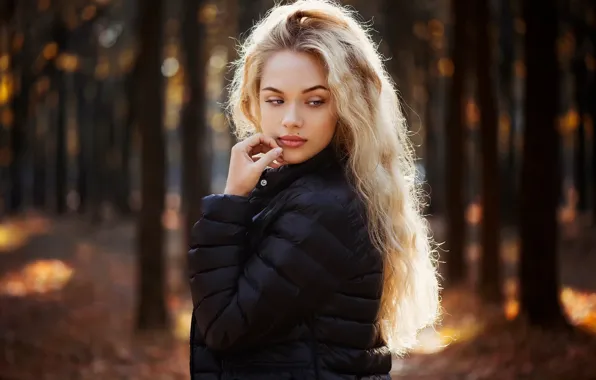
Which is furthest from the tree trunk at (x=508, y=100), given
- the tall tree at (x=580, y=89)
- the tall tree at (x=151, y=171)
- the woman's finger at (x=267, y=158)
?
the woman's finger at (x=267, y=158)

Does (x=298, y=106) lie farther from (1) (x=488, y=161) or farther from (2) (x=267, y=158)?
(1) (x=488, y=161)

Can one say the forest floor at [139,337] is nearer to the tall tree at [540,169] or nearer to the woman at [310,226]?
the tall tree at [540,169]

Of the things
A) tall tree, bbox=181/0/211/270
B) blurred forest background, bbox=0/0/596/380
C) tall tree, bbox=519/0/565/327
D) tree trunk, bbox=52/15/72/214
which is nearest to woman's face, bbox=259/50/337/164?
blurred forest background, bbox=0/0/596/380

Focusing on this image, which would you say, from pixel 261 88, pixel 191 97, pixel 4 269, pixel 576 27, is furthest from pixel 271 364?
pixel 576 27

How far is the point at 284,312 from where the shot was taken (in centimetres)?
248

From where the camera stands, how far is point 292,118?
2695 millimetres

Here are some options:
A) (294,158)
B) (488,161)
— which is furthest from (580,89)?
(294,158)

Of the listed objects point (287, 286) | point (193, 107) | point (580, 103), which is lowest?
point (287, 286)

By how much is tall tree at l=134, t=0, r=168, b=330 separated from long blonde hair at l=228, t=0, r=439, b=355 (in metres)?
8.80

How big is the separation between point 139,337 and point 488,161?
582cm

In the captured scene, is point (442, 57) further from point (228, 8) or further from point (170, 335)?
point (170, 335)

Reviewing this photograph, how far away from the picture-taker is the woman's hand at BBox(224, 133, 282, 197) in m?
2.68

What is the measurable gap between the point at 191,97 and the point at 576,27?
977cm

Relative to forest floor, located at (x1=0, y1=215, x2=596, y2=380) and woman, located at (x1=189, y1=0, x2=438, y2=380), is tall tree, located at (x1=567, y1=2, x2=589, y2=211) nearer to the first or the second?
forest floor, located at (x1=0, y1=215, x2=596, y2=380)
